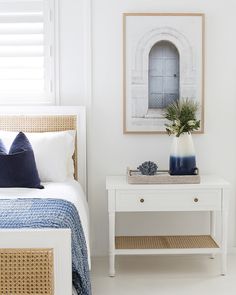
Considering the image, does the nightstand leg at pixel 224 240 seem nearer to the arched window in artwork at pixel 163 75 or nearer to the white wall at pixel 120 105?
the white wall at pixel 120 105

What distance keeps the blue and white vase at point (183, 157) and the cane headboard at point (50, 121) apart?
2.23ft

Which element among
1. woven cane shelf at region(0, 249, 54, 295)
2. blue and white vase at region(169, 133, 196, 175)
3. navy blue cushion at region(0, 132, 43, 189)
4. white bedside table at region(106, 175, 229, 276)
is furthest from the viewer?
blue and white vase at region(169, 133, 196, 175)

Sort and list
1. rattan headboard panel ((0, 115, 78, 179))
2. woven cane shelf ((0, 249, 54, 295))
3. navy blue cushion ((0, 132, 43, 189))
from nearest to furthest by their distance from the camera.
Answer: woven cane shelf ((0, 249, 54, 295)), navy blue cushion ((0, 132, 43, 189)), rattan headboard panel ((0, 115, 78, 179))

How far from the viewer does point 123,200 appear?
341 cm

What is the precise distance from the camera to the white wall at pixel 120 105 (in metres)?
3.77

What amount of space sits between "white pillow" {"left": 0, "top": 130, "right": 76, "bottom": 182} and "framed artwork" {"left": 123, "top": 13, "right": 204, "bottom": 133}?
1.72 feet

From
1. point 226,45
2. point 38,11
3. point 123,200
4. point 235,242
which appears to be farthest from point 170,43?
point 235,242

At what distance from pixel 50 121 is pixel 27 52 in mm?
548

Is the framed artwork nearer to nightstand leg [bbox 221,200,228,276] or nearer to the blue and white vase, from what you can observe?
the blue and white vase

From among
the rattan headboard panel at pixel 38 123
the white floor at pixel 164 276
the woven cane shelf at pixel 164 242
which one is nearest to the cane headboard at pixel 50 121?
the rattan headboard panel at pixel 38 123

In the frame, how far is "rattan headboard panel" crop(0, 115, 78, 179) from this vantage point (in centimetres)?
371

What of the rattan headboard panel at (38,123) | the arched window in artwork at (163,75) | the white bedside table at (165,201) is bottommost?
the white bedside table at (165,201)

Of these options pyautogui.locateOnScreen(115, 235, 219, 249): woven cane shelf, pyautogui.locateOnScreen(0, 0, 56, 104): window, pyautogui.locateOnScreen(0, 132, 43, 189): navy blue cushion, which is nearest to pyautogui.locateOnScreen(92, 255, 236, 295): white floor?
pyautogui.locateOnScreen(115, 235, 219, 249): woven cane shelf

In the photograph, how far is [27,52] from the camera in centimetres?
378
